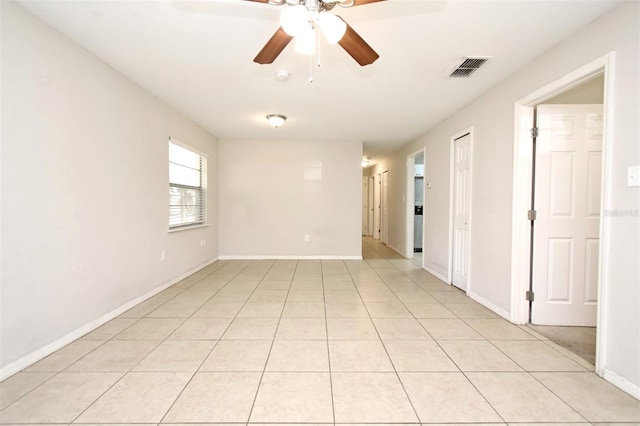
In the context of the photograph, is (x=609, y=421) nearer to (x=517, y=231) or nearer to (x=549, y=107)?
(x=517, y=231)

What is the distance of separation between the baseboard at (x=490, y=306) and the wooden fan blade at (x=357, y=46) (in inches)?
106

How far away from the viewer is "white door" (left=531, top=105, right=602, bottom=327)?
2525mm

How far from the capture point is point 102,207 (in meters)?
2.57

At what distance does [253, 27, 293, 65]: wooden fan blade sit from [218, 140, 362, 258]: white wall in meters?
3.79

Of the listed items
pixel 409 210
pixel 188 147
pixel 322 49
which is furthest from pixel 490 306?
pixel 188 147

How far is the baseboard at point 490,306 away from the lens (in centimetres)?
276

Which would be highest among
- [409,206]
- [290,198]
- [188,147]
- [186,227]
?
[188,147]

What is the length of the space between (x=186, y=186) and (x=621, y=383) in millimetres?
4981

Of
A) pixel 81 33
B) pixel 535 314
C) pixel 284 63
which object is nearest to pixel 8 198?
pixel 81 33

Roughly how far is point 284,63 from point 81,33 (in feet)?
5.15

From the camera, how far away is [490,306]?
3018 mm

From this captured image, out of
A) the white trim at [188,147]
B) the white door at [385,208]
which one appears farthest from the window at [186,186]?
the white door at [385,208]

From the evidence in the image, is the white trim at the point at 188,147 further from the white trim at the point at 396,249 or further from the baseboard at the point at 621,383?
the baseboard at the point at 621,383

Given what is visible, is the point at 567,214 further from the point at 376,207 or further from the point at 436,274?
the point at 376,207
